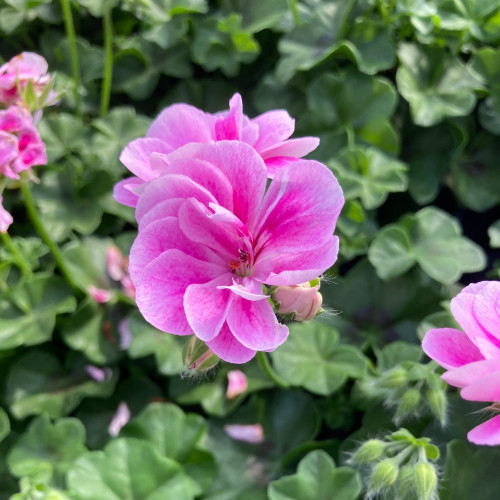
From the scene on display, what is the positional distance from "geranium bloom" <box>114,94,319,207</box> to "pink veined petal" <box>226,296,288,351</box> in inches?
6.0

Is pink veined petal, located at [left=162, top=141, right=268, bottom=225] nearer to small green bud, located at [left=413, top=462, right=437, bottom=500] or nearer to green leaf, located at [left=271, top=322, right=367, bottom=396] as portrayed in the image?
small green bud, located at [left=413, top=462, right=437, bottom=500]

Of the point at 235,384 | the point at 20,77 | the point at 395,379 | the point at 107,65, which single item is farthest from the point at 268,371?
the point at 107,65

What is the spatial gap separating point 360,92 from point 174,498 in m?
0.92

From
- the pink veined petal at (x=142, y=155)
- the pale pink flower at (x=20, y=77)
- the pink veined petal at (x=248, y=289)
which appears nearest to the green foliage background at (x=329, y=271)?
the pale pink flower at (x=20, y=77)

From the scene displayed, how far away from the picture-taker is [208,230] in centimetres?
65

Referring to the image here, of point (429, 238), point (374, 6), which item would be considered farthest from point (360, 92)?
point (429, 238)

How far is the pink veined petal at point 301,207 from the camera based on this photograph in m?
0.60

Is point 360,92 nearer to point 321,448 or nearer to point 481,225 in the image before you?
point 481,225

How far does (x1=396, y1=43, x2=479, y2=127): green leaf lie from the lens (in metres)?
1.36

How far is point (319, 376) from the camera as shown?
115 centimetres

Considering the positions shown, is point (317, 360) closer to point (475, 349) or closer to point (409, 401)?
point (409, 401)

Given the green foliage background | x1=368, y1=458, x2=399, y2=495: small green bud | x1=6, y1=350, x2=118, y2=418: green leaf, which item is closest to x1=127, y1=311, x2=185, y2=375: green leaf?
the green foliage background

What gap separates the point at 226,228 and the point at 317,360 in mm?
603

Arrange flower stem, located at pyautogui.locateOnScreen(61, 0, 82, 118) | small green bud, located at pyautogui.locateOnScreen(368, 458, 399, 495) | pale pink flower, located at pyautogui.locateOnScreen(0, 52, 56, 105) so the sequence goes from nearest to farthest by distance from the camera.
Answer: small green bud, located at pyautogui.locateOnScreen(368, 458, 399, 495)
pale pink flower, located at pyautogui.locateOnScreen(0, 52, 56, 105)
flower stem, located at pyautogui.locateOnScreen(61, 0, 82, 118)
